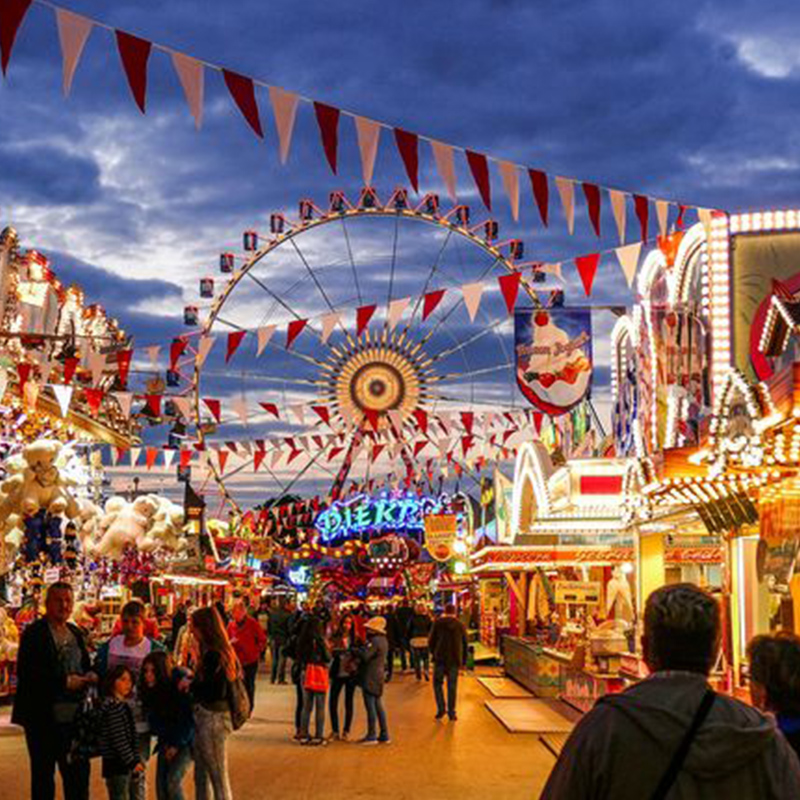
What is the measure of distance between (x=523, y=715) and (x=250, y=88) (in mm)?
10472

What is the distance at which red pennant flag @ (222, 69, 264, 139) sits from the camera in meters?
11.3

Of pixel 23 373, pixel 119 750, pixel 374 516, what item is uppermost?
pixel 23 373

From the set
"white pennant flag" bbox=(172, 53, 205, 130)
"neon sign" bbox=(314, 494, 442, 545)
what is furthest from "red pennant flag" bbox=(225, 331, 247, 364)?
"neon sign" bbox=(314, 494, 442, 545)

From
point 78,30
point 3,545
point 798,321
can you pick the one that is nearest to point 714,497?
point 798,321

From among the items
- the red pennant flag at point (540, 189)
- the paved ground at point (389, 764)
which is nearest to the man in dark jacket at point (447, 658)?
the paved ground at point (389, 764)

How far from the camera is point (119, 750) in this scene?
839cm

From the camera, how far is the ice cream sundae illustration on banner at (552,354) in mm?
19781

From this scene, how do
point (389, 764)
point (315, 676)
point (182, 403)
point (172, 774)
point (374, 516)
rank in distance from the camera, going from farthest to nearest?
1. point (374, 516)
2. point (182, 403)
3. point (315, 676)
4. point (389, 764)
5. point (172, 774)

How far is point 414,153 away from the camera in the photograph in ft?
42.3

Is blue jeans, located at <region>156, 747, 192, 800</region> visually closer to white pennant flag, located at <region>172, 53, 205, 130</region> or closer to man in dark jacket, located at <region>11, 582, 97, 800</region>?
man in dark jacket, located at <region>11, 582, 97, 800</region>

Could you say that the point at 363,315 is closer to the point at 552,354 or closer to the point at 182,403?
the point at 552,354

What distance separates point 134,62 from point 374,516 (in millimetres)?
48989

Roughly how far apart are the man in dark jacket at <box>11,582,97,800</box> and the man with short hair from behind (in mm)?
5901

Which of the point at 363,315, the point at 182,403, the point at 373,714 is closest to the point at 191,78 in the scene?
the point at 373,714
